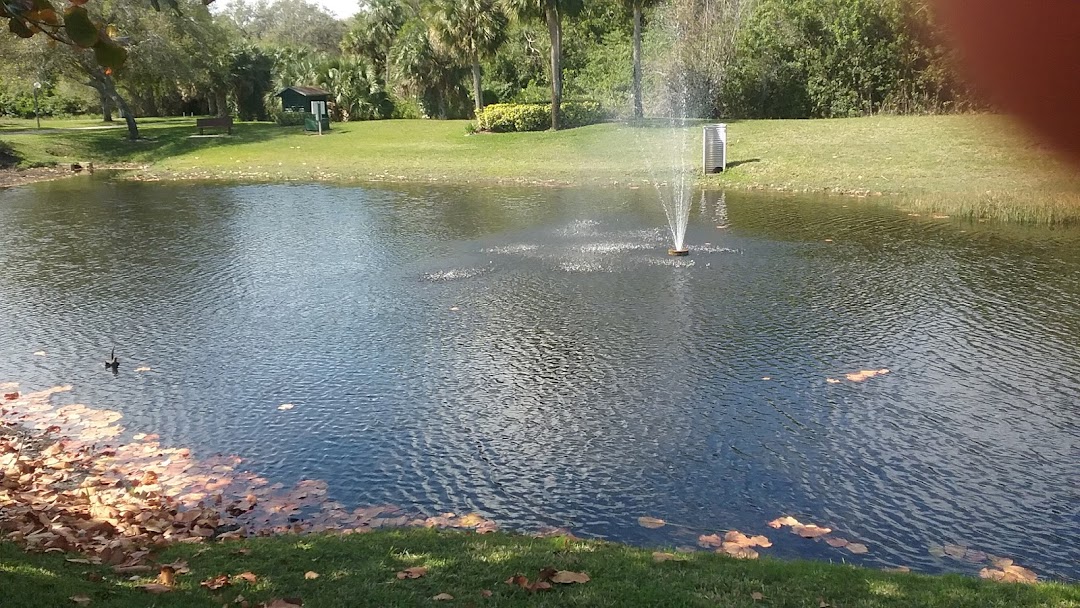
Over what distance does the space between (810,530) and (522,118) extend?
36923 millimetres

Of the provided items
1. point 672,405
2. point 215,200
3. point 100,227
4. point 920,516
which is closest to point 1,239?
point 100,227

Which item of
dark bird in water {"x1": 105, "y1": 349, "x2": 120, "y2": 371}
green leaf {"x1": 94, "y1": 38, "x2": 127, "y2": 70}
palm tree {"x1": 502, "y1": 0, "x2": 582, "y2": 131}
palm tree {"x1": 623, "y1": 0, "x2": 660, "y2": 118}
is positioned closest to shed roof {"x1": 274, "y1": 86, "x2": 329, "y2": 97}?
palm tree {"x1": 502, "y1": 0, "x2": 582, "y2": 131}

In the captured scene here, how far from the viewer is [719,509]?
7383 mm

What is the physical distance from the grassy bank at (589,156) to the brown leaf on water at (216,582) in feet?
62.9

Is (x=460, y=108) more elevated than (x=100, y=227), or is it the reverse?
(x=460, y=108)

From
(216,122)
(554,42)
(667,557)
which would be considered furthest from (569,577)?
(216,122)

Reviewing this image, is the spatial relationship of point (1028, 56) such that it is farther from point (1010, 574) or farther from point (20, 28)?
point (1010, 574)

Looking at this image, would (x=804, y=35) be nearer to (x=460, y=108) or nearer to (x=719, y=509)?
(x=460, y=108)

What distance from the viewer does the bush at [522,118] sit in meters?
42.2

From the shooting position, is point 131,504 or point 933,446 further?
point 933,446

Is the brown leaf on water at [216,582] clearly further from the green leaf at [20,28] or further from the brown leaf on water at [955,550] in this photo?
the brown leaf on water at [955,550]

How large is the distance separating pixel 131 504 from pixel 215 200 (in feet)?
70.6

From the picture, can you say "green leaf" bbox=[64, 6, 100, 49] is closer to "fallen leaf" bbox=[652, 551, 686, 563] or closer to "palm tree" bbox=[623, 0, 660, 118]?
"fallen leaf" bbox=[652, 551, 686, 563]

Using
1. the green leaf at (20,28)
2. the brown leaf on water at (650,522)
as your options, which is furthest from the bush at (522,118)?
the green leaf at (20,28)
